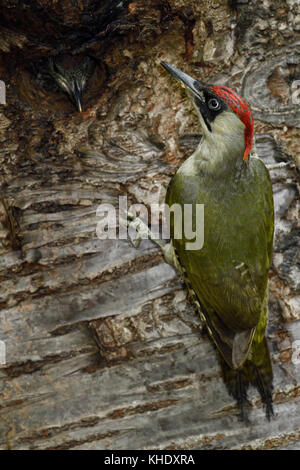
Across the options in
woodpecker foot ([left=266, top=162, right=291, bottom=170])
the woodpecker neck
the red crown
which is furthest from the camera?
woodpecker foot ([left=266, top=162, right=291, bottom=170])

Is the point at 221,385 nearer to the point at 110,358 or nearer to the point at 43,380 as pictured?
the point at 110,358

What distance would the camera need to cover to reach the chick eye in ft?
6.80

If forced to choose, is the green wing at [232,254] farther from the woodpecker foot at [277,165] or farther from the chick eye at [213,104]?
the chick eye at [213,104]

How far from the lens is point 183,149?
2244mm

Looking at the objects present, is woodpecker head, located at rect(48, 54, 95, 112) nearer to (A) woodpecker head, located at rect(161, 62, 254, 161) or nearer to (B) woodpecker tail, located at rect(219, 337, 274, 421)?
(A) woodpecker head, located at rect(161, 62, 254, 161)

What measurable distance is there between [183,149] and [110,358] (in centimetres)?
93

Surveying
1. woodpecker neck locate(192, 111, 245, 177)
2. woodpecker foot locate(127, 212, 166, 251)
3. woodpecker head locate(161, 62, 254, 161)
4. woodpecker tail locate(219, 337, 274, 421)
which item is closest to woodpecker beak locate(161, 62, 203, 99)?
woodpecker head locate(161, 62, 254, 161)

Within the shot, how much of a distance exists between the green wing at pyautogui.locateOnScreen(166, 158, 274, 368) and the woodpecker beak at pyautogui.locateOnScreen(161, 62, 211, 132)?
0.27 m

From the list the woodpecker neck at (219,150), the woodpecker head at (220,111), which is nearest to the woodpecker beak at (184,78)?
the woodpecker head at (220,111)

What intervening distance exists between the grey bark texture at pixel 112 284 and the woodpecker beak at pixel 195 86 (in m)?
0.13

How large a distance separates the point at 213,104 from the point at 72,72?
0.61 metres

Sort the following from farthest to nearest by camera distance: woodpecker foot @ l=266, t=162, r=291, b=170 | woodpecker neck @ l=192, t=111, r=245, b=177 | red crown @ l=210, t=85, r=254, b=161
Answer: woodpecker foot @ l=266, t=162, r=291, b=170 < woodpecker neck @ l=192, t=111, r=245, b=177 < red crown @ l=210, t=85, r=254, b=161

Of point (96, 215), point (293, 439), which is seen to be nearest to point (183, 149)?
point (96, 215)

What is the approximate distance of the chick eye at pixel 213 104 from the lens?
6.80 ft
